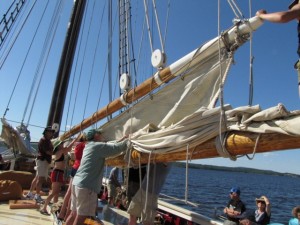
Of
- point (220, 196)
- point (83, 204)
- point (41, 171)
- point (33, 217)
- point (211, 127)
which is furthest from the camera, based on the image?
point (220, 196)

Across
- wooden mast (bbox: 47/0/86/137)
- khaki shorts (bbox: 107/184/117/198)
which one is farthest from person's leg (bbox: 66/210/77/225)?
wooden mast (bbox: 47/0/86/137)

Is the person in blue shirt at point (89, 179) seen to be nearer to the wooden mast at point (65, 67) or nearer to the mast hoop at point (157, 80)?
the mast hoop at point (157, 80)

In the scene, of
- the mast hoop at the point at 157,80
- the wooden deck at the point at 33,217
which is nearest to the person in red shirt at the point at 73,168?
the wooden deck at the point at 33,217

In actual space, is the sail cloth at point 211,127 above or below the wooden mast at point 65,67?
below

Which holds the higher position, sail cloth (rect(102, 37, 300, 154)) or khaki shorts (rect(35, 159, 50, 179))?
sail cloth (rect(102, 37, 300, 154))

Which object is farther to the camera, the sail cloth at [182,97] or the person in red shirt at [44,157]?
the person in red shirt at [44,157]

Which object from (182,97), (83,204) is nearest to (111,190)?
(83,204)

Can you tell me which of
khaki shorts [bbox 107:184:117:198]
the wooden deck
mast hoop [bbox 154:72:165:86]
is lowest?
the wooden deck

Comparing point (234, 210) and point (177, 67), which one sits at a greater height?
point (177, 67)

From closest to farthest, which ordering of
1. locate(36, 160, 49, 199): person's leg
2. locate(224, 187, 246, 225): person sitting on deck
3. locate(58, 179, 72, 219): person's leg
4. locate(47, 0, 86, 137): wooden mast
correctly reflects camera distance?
locate(224, 187, 246, 225): person sitting on deck → locate(58, 179, 72, 219): person's leg → locate(36, 160, 49, 199): person's leg → locate(47, 0, 86, 137): wooden mast

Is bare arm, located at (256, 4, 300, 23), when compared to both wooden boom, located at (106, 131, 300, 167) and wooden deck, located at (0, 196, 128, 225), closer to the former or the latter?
wooden boom, located at (106, 131, 300, 167)

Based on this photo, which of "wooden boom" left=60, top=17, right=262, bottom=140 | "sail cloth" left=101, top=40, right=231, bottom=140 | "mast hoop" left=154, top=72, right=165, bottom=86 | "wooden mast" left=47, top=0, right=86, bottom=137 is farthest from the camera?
"wooden mast" left=47, top=0, right=86, bottom=137

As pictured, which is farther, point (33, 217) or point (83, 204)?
point (33, 217)

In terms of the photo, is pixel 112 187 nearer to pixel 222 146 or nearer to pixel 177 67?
pixel 177 67
